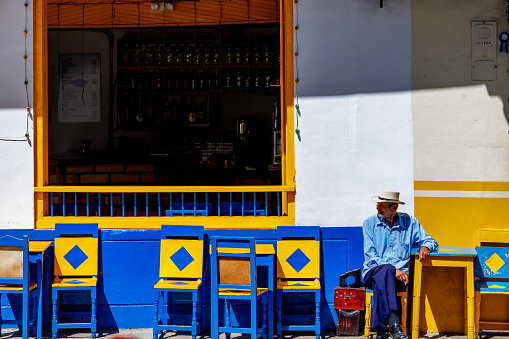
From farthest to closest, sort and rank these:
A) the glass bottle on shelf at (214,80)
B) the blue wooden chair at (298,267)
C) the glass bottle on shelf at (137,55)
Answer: the glass bottle on shelf at (214,80), the glass bottle on shelf at (137,55), the blue wooden chair at (298,267)

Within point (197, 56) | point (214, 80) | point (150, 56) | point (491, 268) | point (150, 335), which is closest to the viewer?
point (491, 268)

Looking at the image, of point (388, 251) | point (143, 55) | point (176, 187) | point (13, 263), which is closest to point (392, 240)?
point (388, 251)

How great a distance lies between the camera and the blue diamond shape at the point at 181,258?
20.7 ft

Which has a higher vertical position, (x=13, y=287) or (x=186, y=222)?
(x=186, y=222)

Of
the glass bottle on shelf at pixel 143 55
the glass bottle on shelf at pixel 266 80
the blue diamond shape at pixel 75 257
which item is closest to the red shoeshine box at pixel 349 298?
the blue diamond shape at pixel 75 257

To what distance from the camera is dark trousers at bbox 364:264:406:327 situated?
19.5 feet

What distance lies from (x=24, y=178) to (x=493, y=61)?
4923mm

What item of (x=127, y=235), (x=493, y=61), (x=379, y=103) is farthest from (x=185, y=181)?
(x=493, y=61)

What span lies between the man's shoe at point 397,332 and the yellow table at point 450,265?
40 centimetres

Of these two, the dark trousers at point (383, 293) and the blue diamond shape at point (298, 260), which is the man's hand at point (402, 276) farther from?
the blue diamond shape at point (298, 260)

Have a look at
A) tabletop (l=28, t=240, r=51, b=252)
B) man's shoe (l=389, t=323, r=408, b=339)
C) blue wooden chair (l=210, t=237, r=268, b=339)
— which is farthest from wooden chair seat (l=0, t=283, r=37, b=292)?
man's shoe (l=389, t=323, r=408, b=339)

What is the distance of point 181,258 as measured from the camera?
6.34 meters

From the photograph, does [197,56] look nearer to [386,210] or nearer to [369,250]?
[386,210]

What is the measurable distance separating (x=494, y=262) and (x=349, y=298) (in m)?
1.44
